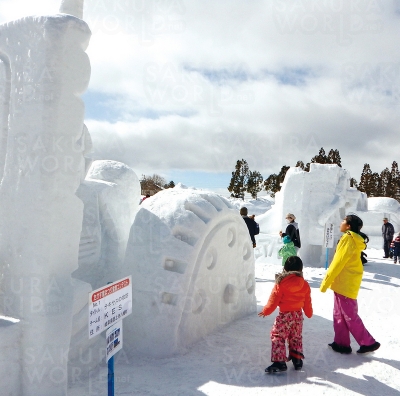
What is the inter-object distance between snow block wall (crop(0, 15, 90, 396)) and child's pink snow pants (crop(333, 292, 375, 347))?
2647 mm

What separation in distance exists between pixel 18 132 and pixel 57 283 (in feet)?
3.71

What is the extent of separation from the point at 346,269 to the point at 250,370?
1419 mm

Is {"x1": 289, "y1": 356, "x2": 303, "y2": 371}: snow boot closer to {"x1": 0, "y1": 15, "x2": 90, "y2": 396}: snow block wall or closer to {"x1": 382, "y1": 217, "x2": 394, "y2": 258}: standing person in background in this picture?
{"x1": 0, "y1": 15, "x2": 90, "y2": 396}: snow block wall

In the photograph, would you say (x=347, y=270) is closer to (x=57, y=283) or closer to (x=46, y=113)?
(x=57, y=283)

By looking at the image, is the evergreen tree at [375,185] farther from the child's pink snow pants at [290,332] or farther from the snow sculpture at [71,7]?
the snow sculpture at [71,7]

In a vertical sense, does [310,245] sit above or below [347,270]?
below

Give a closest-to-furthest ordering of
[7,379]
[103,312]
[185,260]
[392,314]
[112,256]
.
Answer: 1. [103,312]
2. [7,379]
3. [185,260]
4. [112,256]
5. [392,314]

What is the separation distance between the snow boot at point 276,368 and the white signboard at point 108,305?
4.75 ft

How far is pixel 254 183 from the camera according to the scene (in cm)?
4175

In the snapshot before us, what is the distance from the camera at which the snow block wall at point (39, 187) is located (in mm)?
2764

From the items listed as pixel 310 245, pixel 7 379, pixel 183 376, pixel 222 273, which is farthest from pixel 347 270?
pixel 310 245

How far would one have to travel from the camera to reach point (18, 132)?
9.30 feet

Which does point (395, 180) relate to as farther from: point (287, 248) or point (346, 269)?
point (346, 269)

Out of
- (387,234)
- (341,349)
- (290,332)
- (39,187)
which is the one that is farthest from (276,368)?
(387,234)
